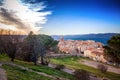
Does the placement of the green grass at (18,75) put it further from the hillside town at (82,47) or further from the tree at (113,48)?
the hillside town at (82,47)

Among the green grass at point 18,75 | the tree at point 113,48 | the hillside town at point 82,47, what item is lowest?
the hillside town at point 82,47

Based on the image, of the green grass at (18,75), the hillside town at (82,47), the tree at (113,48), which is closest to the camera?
the green grass at (18,75)

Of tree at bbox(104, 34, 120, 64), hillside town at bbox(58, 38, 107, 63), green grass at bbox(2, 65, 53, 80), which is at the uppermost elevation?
tree at bbox(104, 34, 120, 64)

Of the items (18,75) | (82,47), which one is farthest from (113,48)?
(82,47)

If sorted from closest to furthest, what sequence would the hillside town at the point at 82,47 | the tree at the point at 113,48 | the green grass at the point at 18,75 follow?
the green grass at the point at 18,75
the tree at the point at 113,48
the hillside town at the point at 82,47

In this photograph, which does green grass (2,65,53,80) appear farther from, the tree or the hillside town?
the hillside town

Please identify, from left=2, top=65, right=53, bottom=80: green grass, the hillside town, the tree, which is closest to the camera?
left=2, top=65, right=53, bottom=80: green grass

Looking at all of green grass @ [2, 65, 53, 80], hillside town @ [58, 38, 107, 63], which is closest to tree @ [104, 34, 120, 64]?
green grass @ [2, 65, 53, 80]

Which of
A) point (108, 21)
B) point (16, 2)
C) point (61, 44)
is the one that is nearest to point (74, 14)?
point (108, 21)

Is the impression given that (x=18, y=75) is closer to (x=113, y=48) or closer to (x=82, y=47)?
(x=113, y=48)

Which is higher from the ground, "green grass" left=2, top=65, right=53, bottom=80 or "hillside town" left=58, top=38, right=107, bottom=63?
"green grass" left=2, top=65, right=53, bottom=80

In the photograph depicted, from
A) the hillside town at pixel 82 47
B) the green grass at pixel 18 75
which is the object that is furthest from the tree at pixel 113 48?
the hillside town at pixel 82 47

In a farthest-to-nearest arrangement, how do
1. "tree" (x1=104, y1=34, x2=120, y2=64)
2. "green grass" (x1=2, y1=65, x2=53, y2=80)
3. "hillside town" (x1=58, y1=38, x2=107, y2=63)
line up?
"hillside town" (x1=58, y1=38, x2=107, y2=63) < "tree" (x1=104, y1=34, x2=120, y2=64) < "green grass" (x1=2, y1=65, x2=53, y2=80)

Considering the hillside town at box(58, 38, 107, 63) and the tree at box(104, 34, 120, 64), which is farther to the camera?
the hillside town at box(58, 38, 107, 63)
